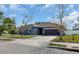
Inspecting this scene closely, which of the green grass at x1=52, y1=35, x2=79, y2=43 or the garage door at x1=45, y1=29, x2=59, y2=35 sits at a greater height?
the garage door at x1=45, y1=29, x2=59, y2=35

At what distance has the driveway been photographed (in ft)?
23.9

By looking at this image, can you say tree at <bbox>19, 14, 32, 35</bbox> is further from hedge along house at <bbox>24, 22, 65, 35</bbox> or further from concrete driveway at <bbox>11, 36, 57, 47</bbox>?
concrete driveway at <bbox>11, 36, 57, 47</bbox>

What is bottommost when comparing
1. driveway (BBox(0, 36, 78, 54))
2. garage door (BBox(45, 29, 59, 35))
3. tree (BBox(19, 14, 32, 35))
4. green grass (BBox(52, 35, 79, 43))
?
driveway (BBox(0, 36, 78, 54))

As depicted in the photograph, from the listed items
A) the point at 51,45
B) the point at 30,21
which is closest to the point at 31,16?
the point at 30,21

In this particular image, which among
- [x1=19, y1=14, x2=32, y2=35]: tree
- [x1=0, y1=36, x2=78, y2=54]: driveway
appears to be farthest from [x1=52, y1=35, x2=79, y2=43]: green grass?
[x1=19, y1=14, x2=32, y2=35]: tree

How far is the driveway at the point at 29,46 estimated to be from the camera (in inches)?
287

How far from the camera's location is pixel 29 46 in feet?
24.1

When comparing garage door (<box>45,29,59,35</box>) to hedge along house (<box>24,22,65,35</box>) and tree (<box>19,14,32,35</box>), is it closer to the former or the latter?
hedge along house (<box>24,22,65,35</box>)

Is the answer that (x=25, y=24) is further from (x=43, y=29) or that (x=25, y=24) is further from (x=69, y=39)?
(x=69, y=39)

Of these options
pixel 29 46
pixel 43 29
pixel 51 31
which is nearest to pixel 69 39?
pixel 51 31

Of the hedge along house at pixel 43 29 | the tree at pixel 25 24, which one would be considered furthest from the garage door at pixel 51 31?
the tree at pixel 25 24
